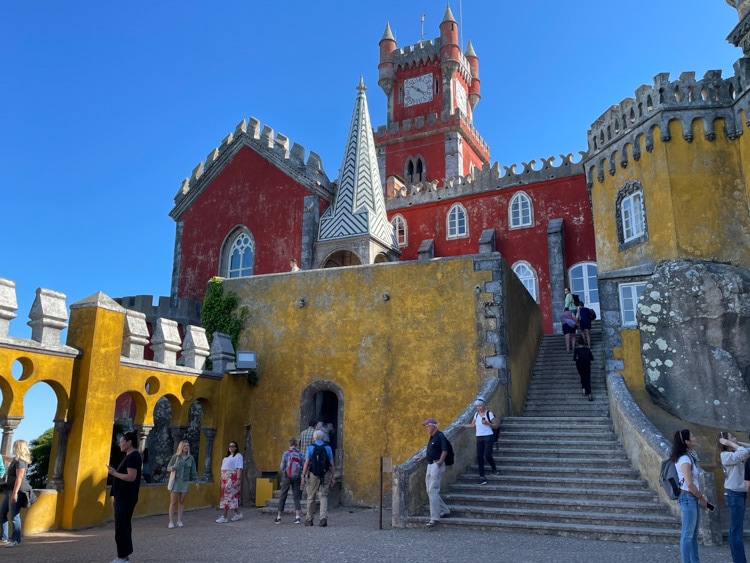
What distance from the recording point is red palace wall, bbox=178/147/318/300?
21.8m

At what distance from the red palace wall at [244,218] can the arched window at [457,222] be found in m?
5.93

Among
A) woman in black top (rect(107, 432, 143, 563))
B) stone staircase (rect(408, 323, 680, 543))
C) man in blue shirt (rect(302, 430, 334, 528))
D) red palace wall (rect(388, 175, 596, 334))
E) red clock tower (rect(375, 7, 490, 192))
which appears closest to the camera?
woman in black top (rect(107, 432, 143, 563))

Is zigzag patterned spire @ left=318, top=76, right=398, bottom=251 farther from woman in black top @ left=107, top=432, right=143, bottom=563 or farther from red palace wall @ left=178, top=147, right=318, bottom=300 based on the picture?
woman in black top @ left=107, top=432, right=143, bottom=563

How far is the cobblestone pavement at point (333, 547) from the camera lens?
7.00 meters

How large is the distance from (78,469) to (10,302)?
9.09 feet

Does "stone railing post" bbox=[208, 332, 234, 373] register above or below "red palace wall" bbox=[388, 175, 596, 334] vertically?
below

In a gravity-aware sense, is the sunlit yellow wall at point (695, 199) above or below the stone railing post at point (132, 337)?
above

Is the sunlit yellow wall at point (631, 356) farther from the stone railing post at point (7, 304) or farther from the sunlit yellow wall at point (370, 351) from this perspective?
the stone railing post at point (7, 304)

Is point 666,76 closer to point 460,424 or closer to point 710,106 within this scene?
point 710,106

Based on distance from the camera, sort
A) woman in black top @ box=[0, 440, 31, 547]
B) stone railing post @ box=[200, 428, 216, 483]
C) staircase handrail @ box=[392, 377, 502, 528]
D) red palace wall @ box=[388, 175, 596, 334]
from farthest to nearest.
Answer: red palace wall @ box=[388, 175, 596, 334]
stone railing post @ box=[200, 428, 216, 483]
staircase handrail @ box=[392, 377, 502, 528]
woman in black top @ box=[0, 440, 31, 547]

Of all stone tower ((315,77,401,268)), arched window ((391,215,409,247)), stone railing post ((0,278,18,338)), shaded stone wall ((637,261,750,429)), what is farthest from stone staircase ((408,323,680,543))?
arched window ((391,215,409,247))

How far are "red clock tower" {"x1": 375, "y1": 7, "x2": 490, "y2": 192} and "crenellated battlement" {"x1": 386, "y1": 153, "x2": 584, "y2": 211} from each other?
22.1ft

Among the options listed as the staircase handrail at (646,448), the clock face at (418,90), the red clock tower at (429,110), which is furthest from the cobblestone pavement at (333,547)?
the clock face at (418,90)

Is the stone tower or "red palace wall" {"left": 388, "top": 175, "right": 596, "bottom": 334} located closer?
the stone tower
